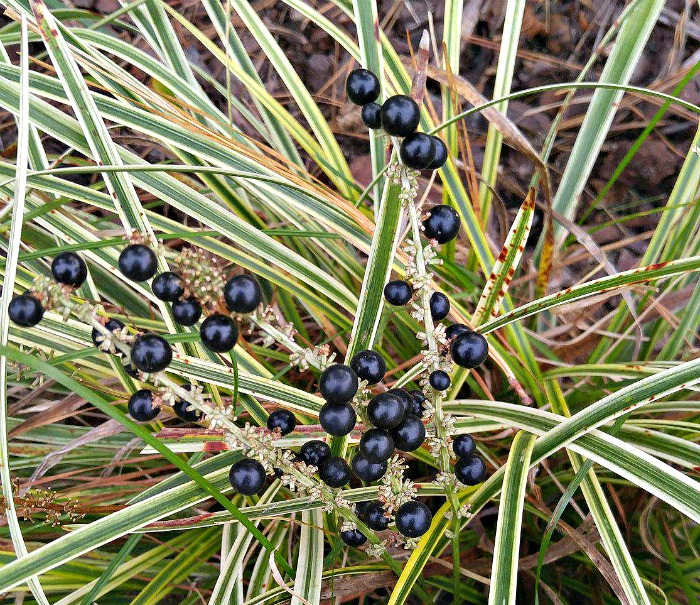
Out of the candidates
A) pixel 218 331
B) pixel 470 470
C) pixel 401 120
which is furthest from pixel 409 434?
pixel 401 120

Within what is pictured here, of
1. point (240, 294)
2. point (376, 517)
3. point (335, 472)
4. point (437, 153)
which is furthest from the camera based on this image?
point (376, 517)

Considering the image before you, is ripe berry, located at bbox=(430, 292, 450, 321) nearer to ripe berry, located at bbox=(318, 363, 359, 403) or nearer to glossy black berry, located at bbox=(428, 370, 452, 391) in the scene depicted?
glossy black berry, located at bbox=(428, 370, 452, 391)

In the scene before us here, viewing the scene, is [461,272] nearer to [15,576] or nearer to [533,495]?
[533,495]

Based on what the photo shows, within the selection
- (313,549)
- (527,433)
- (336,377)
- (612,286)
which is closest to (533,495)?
(527,433)

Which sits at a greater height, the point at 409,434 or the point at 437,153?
the point at 437,153

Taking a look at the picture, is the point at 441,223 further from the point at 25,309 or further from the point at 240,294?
the point at 25,309

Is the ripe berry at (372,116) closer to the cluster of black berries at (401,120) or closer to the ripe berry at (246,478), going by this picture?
the cluster of black berries at (401,120)

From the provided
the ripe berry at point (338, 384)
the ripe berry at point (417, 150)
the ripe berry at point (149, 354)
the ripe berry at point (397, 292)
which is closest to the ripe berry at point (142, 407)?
the ripe berry at point (149, 354)

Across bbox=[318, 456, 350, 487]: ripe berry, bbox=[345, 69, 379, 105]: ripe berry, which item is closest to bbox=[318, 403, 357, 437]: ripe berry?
bbox=[318, 456, 350, 487]: ripe berry
